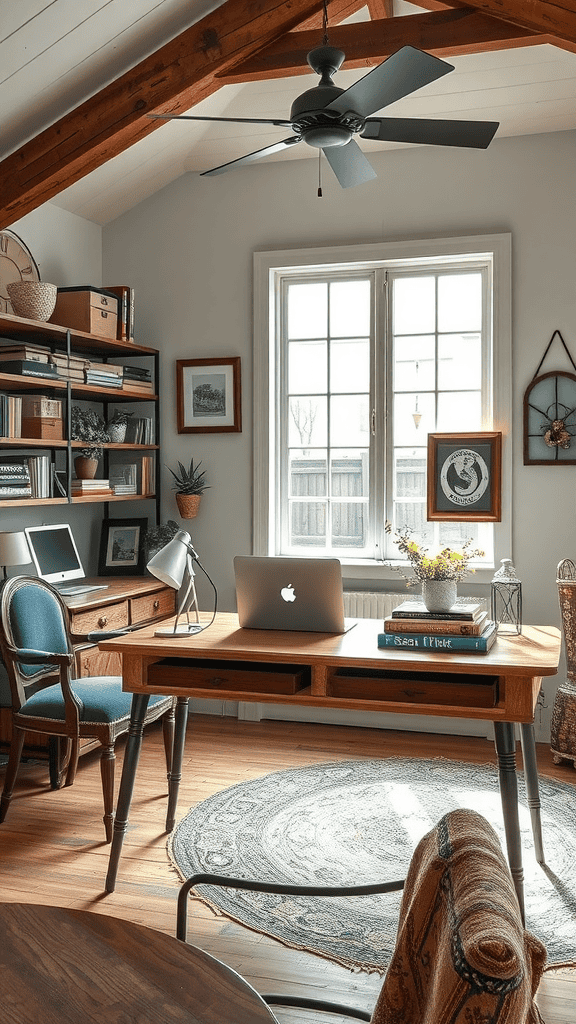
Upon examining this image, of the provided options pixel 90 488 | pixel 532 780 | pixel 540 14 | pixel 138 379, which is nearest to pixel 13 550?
pixel 90 488

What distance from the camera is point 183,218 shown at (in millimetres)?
5586

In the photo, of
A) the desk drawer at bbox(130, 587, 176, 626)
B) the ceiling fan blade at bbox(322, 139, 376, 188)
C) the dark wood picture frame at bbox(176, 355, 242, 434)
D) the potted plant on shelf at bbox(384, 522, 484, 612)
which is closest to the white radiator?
the desk drawer at bbox(130, 587, 176, 626)

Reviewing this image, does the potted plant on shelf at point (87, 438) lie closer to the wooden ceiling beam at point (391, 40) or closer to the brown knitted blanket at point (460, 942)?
the wooden ceiling beam at point (391, 40)

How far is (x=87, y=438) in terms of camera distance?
4934mm

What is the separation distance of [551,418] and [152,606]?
2.42 meters

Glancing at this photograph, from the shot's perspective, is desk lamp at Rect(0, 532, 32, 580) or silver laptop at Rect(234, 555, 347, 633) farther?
desk lamp at Rect(0, 532, 32, 580)

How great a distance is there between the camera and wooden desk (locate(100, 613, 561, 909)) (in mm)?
2645

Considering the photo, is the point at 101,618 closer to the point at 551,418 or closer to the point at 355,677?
the point at 355,677

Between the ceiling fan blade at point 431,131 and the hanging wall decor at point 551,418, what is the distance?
2.09 m

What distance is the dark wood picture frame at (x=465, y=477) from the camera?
4980 mm

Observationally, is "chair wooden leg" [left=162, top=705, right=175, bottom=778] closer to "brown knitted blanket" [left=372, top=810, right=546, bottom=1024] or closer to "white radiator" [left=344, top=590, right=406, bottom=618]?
"white radiator" [left=344, top=590, right=406, bottom=618]

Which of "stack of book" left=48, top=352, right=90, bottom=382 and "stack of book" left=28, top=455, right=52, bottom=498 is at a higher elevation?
"stack of book" left=48, top=352, right=90, bottom=382

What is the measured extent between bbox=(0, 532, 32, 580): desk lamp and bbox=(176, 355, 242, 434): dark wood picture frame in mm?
→ 1687

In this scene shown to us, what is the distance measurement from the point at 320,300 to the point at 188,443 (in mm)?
1180
